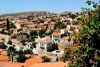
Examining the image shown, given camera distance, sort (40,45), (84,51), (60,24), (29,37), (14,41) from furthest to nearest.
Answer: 1. (60,24)
2. (29,37)
3. (14,41)
4. (40,45)
5. (84,51)

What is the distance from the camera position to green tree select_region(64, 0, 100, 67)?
249 inches

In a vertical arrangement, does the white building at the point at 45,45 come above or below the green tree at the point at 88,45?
below

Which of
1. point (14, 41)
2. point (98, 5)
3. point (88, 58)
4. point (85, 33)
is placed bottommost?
point (14, 41)

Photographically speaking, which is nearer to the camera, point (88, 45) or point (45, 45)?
point (88, 45)

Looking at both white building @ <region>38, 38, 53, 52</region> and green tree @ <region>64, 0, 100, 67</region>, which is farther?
white building @ <region>38, 38, 53, 52</region>

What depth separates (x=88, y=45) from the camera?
254 inches

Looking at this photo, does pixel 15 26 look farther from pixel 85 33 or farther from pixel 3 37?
pixel 85 33

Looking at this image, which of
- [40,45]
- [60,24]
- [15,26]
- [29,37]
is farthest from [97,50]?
[15,26]

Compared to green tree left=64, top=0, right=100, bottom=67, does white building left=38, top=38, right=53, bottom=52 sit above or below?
below

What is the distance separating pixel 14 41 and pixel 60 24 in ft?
56.0

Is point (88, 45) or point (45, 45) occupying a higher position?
point (88, 45)

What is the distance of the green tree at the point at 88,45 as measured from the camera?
6.32 meters

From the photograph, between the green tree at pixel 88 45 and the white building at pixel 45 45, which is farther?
the white building at pixel 45 45

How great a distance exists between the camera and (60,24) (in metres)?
67.6
